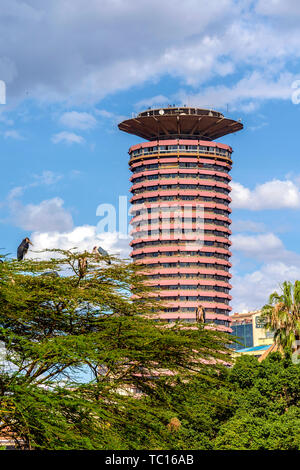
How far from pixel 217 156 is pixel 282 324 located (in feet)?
300

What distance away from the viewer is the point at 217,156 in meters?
142

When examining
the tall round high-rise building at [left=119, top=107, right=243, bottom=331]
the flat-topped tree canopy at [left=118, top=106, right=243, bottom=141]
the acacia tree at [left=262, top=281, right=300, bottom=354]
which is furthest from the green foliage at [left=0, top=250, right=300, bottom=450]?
the flat-topped tree canopy at [left=118, top=106, right=243, bottom=141]

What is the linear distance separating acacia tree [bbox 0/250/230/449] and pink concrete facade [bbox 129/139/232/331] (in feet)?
369

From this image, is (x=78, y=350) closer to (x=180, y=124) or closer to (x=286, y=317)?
(x=286, y=317)

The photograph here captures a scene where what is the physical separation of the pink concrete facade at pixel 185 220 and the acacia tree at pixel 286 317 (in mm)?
77994

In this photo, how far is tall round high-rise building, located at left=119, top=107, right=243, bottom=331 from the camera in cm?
13438

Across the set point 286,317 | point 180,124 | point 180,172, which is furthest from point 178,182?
point 286,317

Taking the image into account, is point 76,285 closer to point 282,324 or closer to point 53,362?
point 53,362

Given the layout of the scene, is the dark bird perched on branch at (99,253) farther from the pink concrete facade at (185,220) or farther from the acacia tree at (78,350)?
the pink concrete facade at (185,220)

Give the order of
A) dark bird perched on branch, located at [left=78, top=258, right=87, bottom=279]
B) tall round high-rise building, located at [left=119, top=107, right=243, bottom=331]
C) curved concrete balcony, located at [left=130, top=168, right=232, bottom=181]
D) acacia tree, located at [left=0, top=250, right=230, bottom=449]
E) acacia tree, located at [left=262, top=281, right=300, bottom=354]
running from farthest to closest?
curved concrete balcony, located at [left=130, top=168, right=232, bottom=181]
tall round high-rise building, located at [left=119, top=107, right=243, bottom=331]
acacia tree, located at [left=262, top=281, right=300, bottom=354]
dark bird perched on branch, located at [left=78, top=258, right=87, bottom=279]
acacia tree, located at [left=0, top=250, right=230, bottom=449]

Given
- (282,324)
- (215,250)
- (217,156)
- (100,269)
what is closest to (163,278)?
(215,250)

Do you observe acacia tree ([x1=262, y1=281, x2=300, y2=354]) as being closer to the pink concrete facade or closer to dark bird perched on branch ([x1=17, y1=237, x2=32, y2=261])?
dark bird perched on branch ([x1=17, y1=237, x2=32, y2=261])

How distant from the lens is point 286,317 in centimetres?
5331
